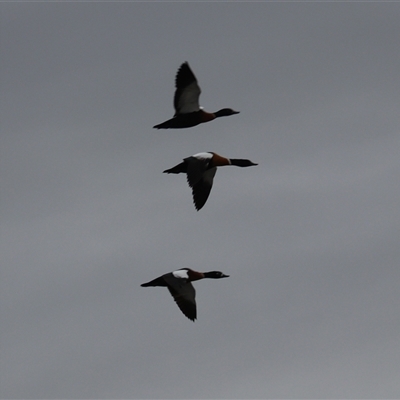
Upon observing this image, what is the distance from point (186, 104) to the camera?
12388 centimetres

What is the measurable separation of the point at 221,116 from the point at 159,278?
28.9 ft

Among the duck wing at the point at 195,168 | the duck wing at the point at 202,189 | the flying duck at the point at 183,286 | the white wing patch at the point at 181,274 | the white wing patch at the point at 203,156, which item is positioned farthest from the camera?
the white wing patch at the point at 203,156

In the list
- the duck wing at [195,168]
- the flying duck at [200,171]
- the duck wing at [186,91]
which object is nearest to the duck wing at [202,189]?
the flying duck at [200,171]

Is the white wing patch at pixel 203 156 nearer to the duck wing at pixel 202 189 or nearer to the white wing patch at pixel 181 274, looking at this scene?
the duck wing at pixel 202 189

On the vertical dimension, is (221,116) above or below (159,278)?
above

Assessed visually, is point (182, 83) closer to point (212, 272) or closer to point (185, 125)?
point (185, 125)

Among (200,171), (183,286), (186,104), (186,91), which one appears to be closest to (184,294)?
(183,286)

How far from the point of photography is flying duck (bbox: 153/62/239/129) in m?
123

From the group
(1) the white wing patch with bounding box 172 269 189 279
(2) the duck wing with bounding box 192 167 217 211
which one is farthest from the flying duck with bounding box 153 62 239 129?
(1) the white wing patch with bounding box 172 269 189 279

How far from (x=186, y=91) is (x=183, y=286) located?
9.90 m

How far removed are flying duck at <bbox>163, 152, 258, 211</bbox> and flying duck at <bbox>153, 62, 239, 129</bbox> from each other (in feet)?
6.45

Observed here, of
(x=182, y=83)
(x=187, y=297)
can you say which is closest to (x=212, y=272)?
(x=187, y=297)

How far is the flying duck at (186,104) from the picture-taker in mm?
122812

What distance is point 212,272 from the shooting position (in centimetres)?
12669
